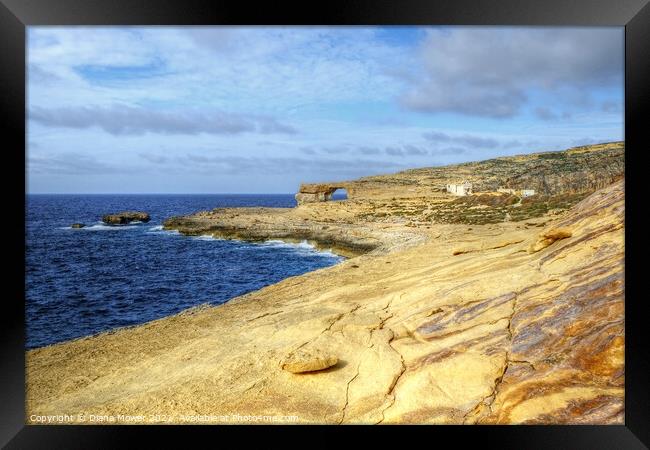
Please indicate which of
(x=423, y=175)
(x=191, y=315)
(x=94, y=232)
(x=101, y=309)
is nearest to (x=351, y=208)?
(x=423, y=175)

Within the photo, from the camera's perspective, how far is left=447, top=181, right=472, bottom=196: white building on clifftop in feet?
32.2

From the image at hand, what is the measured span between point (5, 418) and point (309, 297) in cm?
500

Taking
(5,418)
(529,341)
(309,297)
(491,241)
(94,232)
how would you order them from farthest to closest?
(94,232)
(491,241)
(309,297)
(5,418)
(529,341)

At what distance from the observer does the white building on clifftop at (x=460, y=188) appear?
9.83 metres

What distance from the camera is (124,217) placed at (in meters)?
14.9

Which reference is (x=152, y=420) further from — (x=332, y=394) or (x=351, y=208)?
(x=351, y=208)

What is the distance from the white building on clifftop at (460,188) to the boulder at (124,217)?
1147cm

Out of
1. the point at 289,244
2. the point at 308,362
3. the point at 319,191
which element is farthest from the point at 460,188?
the point at 308,362

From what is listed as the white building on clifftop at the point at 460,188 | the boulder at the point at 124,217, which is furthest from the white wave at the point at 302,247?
the boulder at the point at 124,217

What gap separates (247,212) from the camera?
13789 mm

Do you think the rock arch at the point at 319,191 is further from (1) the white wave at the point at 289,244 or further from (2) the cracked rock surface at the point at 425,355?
(2) the cracked rock surface at the point at 425,355

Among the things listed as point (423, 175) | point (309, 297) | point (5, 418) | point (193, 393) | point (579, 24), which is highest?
Answer: point (579, 24)

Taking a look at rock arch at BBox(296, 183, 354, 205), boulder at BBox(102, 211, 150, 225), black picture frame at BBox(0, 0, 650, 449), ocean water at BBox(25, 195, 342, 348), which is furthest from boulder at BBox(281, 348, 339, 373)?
boulder at BBox(102, 211, 150, 225)

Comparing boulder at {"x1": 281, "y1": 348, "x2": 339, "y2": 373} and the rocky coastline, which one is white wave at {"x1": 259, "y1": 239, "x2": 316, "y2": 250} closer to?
the rocky coastline
